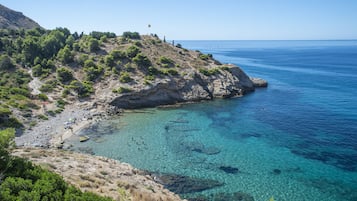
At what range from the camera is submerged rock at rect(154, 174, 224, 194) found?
29.2 meters

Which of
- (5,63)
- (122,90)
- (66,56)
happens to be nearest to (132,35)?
(66,56)

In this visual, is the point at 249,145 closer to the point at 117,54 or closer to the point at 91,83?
the point at 91,83

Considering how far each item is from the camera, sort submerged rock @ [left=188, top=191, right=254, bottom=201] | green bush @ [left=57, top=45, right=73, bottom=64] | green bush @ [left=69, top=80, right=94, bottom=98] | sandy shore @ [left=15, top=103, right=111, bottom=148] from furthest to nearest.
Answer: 1. green bush @ [left=57, top=45, right=73, bottom=64]
2. green bush @ [left=69, top=80, right=94, bottom=98]
3. sandy shore @ [left=15, top=103, right=111, bottom=148]
4. submerged rock @ [left=188, top=191, right=254, bottom=201]

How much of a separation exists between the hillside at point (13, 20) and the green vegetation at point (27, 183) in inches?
6399

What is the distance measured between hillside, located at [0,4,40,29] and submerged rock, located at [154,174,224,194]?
15872 centimetres

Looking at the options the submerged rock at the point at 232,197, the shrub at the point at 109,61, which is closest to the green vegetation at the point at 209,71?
the shrub at the point at 109,61

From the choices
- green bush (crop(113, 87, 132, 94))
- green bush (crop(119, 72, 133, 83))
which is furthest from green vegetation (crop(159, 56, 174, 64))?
green bush (crop(113, 87, 132, 94))

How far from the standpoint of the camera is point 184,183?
30.4m

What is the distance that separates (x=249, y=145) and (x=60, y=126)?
1363 inches

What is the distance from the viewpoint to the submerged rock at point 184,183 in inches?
1150

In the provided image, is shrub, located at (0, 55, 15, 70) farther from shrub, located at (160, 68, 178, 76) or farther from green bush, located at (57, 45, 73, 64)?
shrub, located at (160, 68, 178, 76)

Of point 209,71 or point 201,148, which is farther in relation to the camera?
point 209,71

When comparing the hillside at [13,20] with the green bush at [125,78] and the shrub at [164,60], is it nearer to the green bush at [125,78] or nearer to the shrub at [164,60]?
the shrub at [164,60]

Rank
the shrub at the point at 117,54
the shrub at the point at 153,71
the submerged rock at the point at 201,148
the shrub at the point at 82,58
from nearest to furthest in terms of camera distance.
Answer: the submerged rock at the point at 201,148 < the shrub at the point at 153,71 < the shrub at the point at 82,58 < the shrub at the point at 117,54
